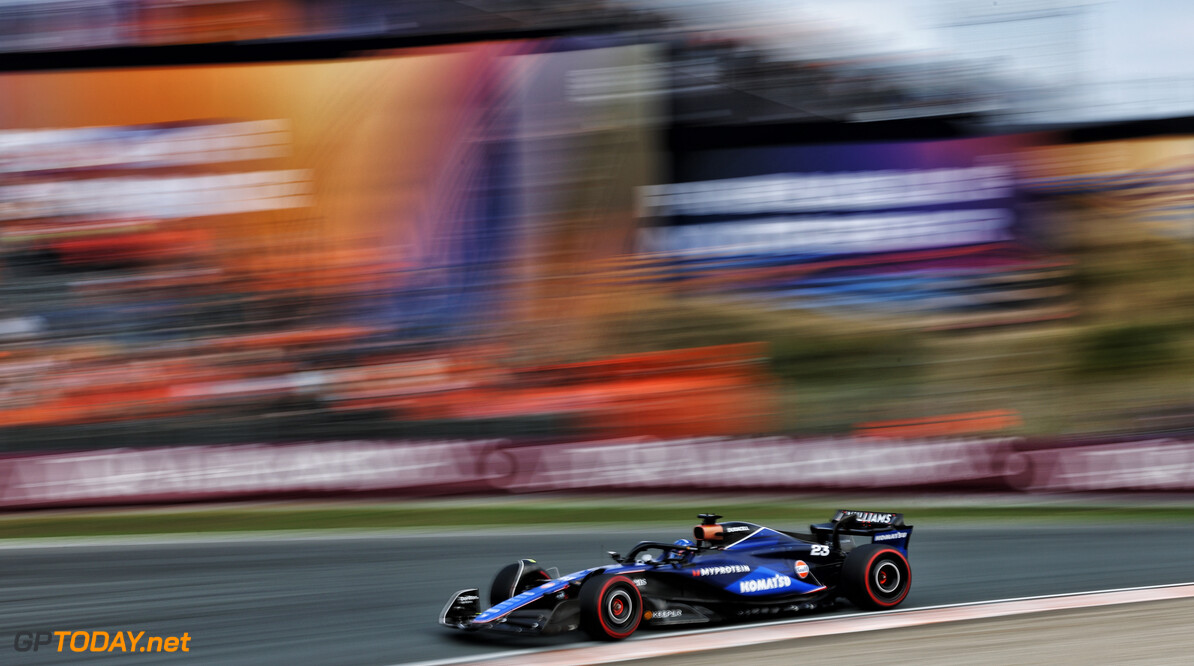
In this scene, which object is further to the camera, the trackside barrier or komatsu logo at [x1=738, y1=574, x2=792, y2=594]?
the trackside barrier

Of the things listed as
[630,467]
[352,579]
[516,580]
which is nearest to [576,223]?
[630,467]

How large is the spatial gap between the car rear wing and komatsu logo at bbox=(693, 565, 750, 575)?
0.79m

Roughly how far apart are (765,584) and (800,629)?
13.7 inches

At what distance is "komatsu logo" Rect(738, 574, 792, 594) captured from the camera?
665 cm

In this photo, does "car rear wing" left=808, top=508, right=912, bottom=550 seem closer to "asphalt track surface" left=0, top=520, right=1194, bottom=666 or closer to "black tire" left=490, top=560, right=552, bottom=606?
"asphalt track surface" left=0, top=520, right=1194, bottom=666

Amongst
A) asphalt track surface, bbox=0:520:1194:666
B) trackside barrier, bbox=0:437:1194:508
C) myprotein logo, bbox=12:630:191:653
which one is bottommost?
trackside barrier, bbox=0:437:1194:508

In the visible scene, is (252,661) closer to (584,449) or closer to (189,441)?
(584,449)

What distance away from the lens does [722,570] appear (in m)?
6.65

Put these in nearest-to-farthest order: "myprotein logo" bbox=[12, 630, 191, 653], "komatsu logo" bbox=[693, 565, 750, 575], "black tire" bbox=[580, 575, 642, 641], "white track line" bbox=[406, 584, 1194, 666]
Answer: "white track line" bbox=[406, 584, 1194, 666], "black tire" bbox=[580, 575, 642, 641], "myprotein logo" bbox=[12, 630, 191, 653], "komatsu logo" bbox=[693, 565, 750, 575]

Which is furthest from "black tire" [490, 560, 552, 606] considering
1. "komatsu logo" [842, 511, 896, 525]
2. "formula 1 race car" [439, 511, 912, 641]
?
"komatsu logo" [842, 511, 896, 525]

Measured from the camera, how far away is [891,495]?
49.1 ft

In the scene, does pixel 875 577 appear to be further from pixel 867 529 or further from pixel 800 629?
pixel 800 629

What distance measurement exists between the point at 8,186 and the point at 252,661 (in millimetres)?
14209

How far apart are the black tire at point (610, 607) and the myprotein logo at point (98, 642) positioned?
7.68 ft
